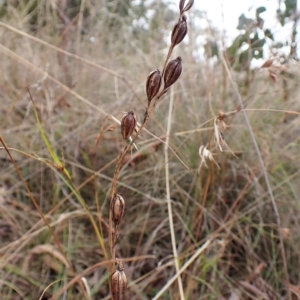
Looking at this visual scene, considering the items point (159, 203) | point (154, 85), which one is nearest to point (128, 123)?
point (154, 85)

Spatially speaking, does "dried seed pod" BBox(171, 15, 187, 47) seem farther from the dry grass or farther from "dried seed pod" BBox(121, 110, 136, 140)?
the dry grass

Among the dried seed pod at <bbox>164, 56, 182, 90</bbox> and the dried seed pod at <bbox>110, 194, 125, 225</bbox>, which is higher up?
the dried seed pod at <bbox>164, 56, 182, 90</bbox>

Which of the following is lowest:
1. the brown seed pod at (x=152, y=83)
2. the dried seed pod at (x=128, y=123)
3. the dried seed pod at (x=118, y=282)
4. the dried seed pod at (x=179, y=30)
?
the dried seed pod at (x=118, y=282)

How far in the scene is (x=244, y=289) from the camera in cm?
77

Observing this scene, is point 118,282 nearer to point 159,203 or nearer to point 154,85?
point 154,85

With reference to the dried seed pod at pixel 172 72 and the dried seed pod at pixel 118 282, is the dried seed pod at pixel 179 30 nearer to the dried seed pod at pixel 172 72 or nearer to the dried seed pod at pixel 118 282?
the dried seed pod at pixel 172 72

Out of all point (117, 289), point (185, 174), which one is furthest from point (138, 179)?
point (117, 289)

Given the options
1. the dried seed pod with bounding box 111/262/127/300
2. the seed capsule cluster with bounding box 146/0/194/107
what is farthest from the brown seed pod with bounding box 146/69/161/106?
the dried seed pod with bounding box 111/262/127/300

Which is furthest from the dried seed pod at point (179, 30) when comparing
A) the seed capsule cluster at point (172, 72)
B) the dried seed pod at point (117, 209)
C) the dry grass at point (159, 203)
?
the dry grass at point (159, 203)

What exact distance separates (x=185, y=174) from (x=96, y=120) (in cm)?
31

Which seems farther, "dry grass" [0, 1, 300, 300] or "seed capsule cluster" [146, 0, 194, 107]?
"dry grass" [0, 1, 300, 300]

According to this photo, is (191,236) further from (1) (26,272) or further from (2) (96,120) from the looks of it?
(2) (96,120)

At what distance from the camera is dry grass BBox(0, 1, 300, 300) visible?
0.76 meters

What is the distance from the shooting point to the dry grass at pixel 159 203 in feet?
2.49
